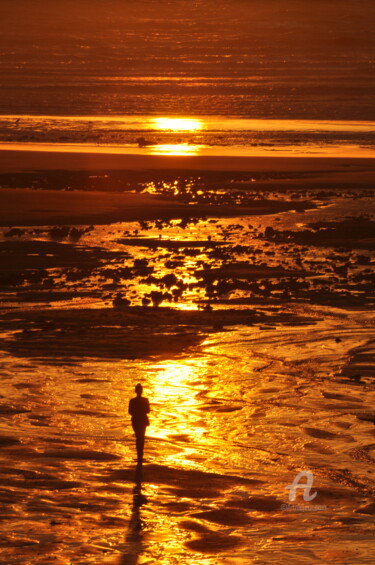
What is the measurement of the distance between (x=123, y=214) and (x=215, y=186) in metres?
12.0

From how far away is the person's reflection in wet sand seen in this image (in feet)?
47.0

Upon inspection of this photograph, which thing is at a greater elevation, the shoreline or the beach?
the shoreline

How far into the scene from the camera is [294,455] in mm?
18625

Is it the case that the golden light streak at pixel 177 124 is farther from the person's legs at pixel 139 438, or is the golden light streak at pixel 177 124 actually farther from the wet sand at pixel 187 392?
the person's legs at pixel 139 438

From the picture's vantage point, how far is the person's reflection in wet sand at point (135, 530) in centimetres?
1434

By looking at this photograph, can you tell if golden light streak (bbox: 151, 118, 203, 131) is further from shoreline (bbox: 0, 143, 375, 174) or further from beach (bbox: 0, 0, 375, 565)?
beach (bbox: 0, 0, 375, 565)

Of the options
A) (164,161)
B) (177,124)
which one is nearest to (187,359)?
(164,161)

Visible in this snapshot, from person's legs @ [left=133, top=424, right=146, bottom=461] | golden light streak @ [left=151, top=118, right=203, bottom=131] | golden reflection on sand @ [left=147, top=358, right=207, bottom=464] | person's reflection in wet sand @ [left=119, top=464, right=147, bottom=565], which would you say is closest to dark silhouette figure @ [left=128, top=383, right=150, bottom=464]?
person's legs @ [left=133, top=424, right=146, bottom=461]

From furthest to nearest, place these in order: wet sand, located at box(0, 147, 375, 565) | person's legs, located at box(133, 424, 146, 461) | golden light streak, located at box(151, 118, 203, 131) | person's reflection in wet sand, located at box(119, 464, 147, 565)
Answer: golden light streak, located at box(151, 118, 203, 131), person's legs, located at box(133, 424, 146, 461), wet sand, located at box(0, 147, 375, 565), person's reflection in wet sand, located at box(119, 464, 147, 565)

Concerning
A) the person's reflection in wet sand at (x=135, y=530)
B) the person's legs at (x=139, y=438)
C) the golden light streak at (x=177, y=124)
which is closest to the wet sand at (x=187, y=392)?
the person's reflection in wet sand at (x=135, y=530)

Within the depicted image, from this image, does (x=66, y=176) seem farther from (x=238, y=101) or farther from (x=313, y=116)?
(x=238, y=101)

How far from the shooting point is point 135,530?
1523 cm

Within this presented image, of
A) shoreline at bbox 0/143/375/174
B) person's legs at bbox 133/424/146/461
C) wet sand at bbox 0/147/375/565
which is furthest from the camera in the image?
shoreline at bbox 0/143/375/174

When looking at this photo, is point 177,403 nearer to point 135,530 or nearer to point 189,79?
point 135,530
